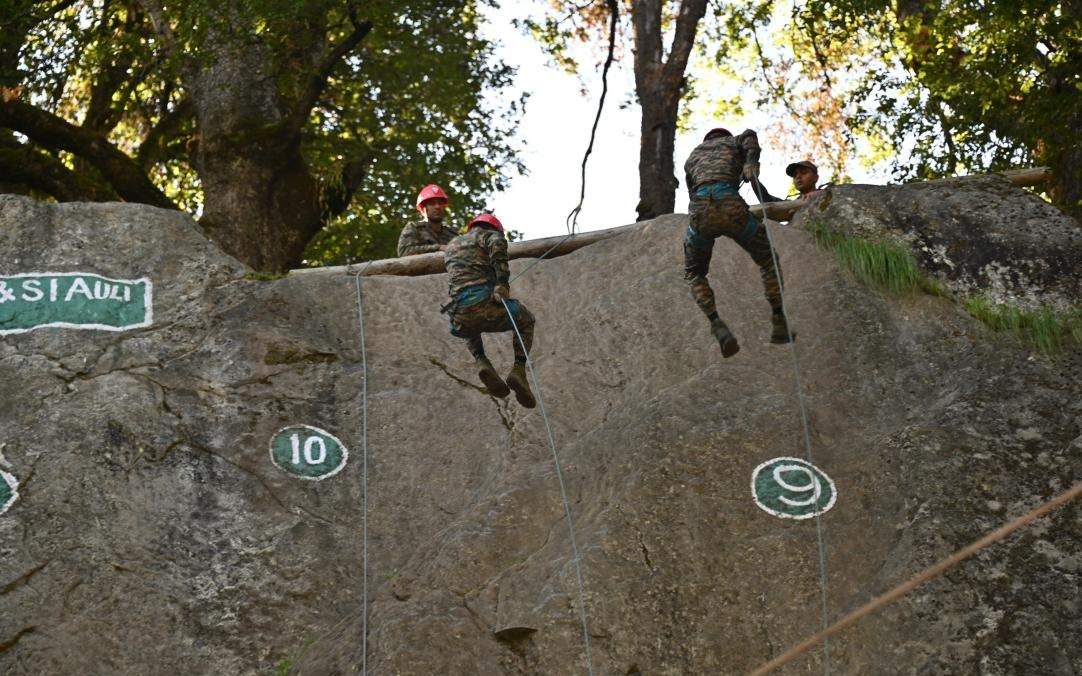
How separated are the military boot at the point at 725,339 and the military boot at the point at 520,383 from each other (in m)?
1.45

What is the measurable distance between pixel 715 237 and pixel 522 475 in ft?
7.53

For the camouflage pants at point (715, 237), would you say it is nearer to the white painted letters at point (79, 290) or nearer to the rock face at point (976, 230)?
the rock face at point (976, 230)

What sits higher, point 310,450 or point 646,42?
point 646,42

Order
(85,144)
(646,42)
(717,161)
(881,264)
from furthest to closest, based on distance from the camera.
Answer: (85,144)
(646,42)
(881,264)
(717,161)

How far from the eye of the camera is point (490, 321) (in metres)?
10.3

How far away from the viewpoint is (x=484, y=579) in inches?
358

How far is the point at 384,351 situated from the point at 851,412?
12.8 ft

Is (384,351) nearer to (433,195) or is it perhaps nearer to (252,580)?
(433,195)

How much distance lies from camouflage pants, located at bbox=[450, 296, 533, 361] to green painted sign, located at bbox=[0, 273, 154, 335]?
2.67 m

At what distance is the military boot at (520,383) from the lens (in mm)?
10328

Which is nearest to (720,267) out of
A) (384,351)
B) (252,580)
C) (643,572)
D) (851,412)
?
(851,412)

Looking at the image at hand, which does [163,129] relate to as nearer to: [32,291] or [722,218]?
[32,291]

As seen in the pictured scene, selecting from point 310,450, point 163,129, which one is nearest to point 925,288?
point 310,450

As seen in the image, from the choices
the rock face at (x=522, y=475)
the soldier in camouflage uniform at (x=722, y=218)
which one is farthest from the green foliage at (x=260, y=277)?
the soldier in camouflage uniform at (x=722, y=218)
